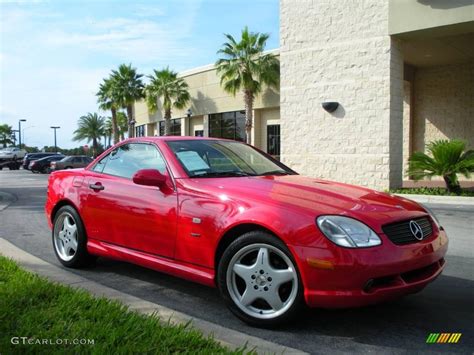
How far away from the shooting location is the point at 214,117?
113 feet

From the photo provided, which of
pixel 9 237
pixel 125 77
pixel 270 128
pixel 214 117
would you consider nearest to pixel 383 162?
pixel 9 237

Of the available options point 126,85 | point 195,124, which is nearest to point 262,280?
point 195,124

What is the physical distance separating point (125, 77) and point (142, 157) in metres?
39.3

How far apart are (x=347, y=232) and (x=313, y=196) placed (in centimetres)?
50

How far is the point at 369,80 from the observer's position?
15.1 meters

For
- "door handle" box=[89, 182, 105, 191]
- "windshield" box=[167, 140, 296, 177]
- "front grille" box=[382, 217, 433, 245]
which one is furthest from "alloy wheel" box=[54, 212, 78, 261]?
"front grille" box=[382, 217, 433, 245]

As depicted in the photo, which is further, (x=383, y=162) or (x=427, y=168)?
(x=383, y=162)

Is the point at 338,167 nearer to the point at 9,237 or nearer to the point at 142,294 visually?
the point at 9,237

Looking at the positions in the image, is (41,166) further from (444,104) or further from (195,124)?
(444,104)

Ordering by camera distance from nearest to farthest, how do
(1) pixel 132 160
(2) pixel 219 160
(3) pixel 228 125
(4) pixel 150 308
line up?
(4) pixel 150 308
(2) pixel 219 160
(1) pixel 132 160
(3) pixel 228 125

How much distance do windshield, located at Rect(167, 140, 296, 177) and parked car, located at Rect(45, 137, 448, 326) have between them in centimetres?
2

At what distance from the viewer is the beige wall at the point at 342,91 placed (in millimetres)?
14883

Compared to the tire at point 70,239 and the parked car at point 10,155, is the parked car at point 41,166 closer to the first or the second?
the parked car at point 10,155

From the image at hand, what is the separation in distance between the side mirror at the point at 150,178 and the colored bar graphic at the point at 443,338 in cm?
236
